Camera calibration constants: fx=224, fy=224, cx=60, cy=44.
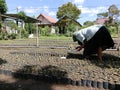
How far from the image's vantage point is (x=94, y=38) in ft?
22.6

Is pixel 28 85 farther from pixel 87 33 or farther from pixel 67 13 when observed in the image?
pixel 67 13

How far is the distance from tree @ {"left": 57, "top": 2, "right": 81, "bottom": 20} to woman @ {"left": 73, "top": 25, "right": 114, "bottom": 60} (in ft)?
124

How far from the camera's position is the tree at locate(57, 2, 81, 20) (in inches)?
1771

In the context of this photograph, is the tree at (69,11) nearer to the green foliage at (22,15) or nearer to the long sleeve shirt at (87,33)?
the green foliage at (22,15)

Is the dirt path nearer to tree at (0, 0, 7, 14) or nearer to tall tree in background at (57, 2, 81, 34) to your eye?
tree at (0, 0, 7, 14)

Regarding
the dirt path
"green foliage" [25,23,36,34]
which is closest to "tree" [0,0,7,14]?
"green foliage" [25,23,36,34]

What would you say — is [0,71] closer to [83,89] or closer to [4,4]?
[83,89]

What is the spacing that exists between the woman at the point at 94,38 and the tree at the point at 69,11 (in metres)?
37.9

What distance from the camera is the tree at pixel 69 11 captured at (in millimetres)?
44972

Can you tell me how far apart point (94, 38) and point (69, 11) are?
39.2 m

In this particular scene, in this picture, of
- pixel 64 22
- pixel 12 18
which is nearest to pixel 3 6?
pixel 12 18

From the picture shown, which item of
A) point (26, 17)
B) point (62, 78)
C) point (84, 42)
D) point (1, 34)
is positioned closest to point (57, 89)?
point (62, 78)

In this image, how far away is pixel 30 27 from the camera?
33844 millimetres

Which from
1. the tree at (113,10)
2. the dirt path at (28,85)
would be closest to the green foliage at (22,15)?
the tree at (113,10)
